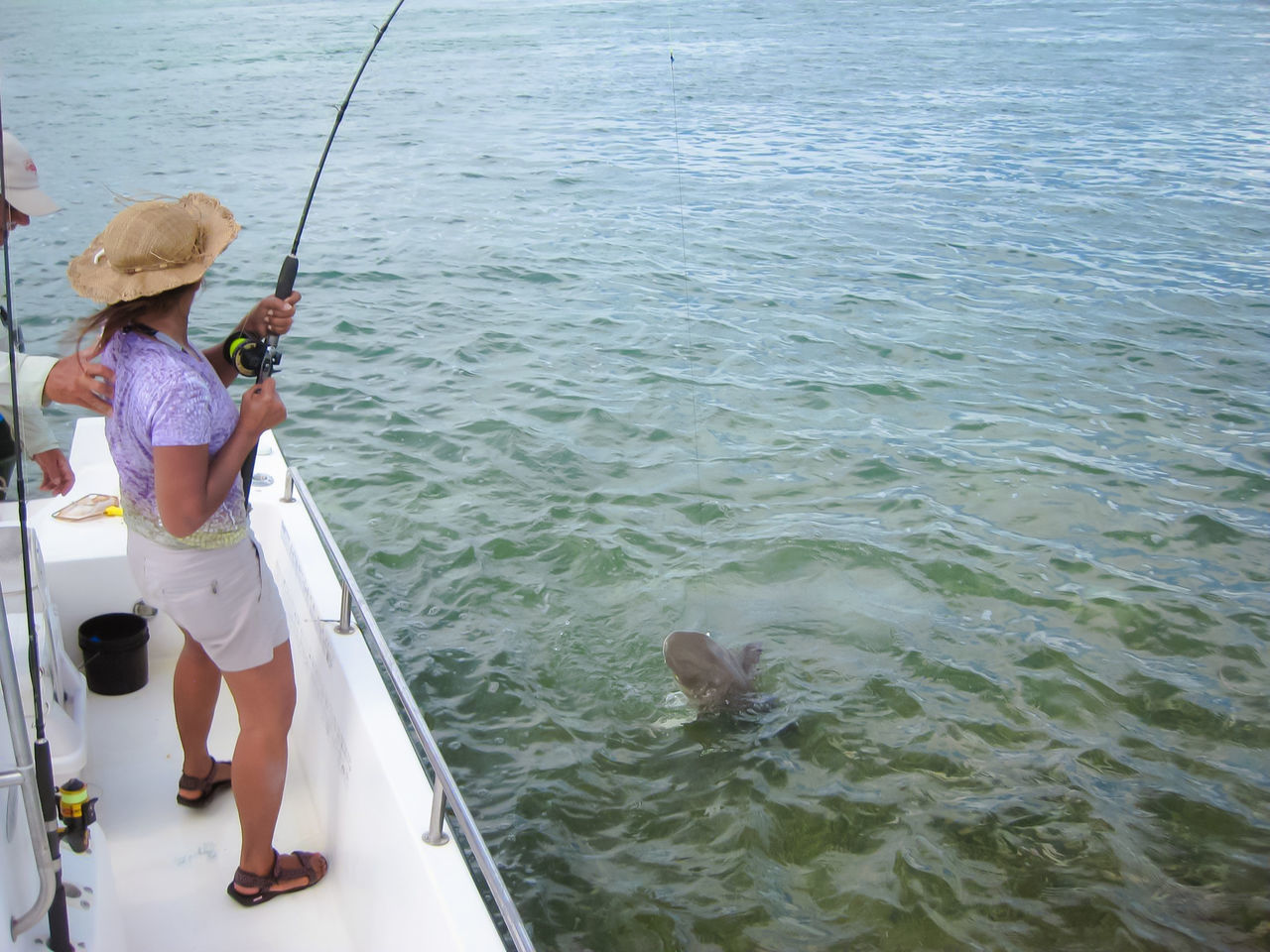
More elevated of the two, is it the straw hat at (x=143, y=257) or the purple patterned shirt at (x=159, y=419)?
the straw hat at (x=143, y=257)

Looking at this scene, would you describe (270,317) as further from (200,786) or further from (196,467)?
(200,786)

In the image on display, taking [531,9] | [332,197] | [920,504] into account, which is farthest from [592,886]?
[531,9]

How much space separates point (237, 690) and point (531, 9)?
104 ft

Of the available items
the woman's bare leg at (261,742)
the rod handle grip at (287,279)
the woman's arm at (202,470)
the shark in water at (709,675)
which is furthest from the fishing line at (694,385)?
the woman's arm at (202,470)

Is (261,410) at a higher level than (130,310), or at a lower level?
lower

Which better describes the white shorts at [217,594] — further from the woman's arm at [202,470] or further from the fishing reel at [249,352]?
the fishing reel at [249,352]

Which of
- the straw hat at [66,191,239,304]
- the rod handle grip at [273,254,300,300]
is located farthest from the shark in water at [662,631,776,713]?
the straw hat at [66,191,239,304]

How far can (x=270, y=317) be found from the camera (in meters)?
2.78

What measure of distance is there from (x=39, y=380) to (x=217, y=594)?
2.69 feet

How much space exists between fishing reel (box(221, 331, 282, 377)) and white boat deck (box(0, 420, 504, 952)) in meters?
0.89

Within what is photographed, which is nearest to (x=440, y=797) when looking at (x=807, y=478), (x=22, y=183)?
(x=22, y=183)

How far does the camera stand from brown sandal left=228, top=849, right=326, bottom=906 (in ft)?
9.52

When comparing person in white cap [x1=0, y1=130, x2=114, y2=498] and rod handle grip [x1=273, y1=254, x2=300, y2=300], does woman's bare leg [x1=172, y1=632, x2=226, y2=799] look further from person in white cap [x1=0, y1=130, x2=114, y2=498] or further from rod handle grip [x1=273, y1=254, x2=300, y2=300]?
rod handle grip [x1=273, y1=254, x2=300, y2=300]

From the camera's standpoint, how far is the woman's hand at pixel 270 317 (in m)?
2.77
